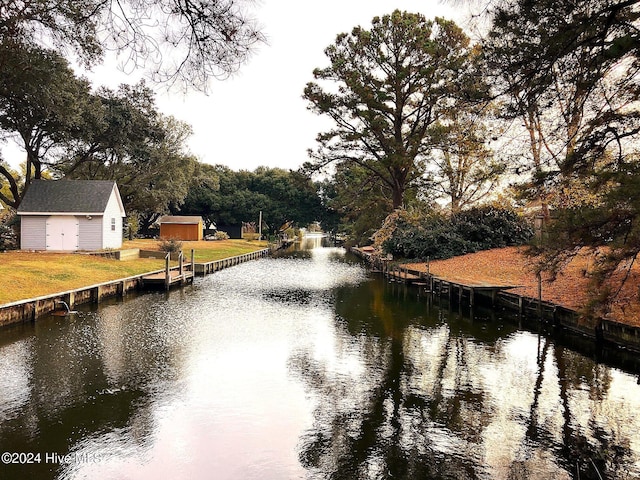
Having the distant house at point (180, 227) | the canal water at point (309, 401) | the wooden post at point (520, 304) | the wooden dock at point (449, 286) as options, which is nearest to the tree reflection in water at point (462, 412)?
the canal water at point (309, 401)

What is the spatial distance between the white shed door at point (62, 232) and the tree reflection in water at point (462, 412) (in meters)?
25.2

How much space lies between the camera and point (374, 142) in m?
40.1

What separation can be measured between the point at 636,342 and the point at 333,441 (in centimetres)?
1054

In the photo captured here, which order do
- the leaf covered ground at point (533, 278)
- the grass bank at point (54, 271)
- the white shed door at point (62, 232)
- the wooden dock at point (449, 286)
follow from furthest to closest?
the white shed door at point (62, 232) < the wooden dock at point (449, 286) < the grass bank at point (54, 271) < the leaf covered ground at point (533, 278)

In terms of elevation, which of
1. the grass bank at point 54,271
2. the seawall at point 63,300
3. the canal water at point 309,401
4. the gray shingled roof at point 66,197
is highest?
the gray shingled roof at point 66,197

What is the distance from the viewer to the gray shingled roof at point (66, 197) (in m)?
34.2

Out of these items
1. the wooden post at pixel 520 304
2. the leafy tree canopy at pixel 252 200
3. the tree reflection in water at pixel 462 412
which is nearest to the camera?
the tree reflection in water at pixel 462 412

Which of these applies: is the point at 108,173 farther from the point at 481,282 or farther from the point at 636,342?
the point at 636,342

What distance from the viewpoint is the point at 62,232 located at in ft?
113

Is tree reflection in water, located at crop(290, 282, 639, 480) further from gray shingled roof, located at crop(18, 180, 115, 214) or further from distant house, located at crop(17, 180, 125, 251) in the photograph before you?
gray shingled roof, located at crop(18, 180, 115, 214)

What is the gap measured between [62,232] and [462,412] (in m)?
32.1

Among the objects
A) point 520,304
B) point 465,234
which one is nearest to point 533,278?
point 520,304

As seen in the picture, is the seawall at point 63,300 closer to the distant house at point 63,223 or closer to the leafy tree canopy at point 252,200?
the distant house at point 63,223

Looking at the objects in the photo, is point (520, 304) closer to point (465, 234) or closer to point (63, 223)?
point (465, 234)
